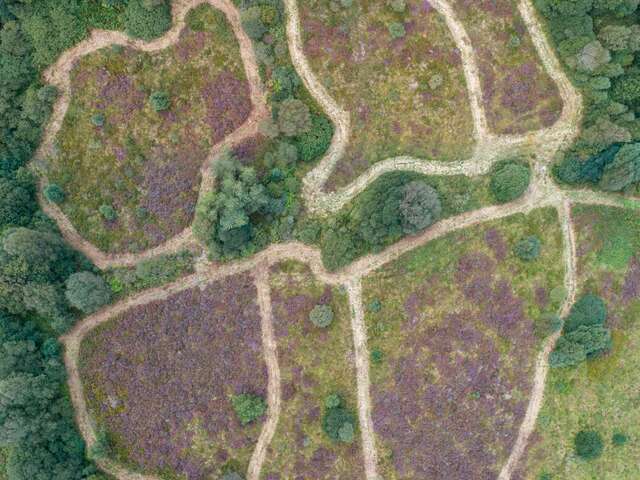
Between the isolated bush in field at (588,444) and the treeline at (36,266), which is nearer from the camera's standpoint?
the treeline at (36,266)

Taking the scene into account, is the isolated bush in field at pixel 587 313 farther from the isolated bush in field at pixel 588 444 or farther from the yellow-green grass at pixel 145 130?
the yellow-green grass at pixel 145 130

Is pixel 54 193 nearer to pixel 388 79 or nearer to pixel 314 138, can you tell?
pixel 314 138

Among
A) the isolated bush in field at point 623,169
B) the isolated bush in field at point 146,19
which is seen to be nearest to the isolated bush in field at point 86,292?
the isolated bush in field at point 146,19

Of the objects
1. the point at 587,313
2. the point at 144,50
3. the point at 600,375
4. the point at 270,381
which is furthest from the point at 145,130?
the point at 600,375

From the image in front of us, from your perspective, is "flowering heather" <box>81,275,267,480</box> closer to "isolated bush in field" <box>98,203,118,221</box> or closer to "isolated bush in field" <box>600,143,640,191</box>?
"isolated bush in field" <box>98,203,118,221</box>

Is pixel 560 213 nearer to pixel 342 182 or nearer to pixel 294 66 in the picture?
pixel 342 182

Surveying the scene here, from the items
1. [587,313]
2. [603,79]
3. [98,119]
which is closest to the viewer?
[603,79]

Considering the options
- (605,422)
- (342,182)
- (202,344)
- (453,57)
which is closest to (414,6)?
(453,57)
